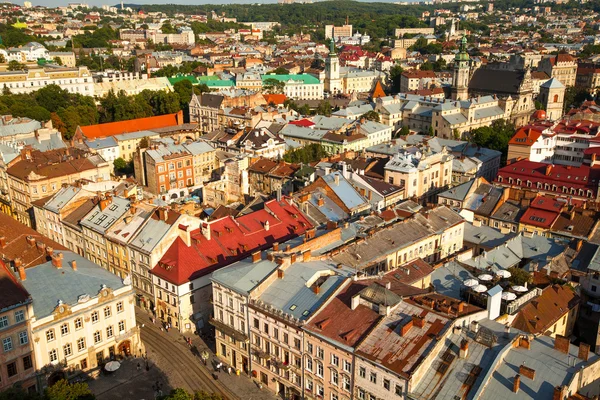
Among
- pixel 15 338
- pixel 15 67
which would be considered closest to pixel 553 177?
pixel 15 338

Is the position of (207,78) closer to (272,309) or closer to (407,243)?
(407,243)

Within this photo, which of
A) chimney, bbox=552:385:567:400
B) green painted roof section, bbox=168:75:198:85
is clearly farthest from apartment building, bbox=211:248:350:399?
green painted roof section, bbox=168:75:198:85

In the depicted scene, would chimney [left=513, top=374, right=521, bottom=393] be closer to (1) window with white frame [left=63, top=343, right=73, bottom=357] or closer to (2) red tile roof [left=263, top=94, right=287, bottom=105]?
(1) window with white frame [left=63, top=343, right=73, bottom=357]

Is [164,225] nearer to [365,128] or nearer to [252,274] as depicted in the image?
[252,274]

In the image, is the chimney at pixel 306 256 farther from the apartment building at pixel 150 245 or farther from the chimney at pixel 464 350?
the chimney at pixel 464 350

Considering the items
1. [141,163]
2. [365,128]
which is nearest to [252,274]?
[141,163]

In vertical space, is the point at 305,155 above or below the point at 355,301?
below

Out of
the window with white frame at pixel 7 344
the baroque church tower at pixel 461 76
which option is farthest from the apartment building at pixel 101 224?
the baroque church tower at pixel 461 76
